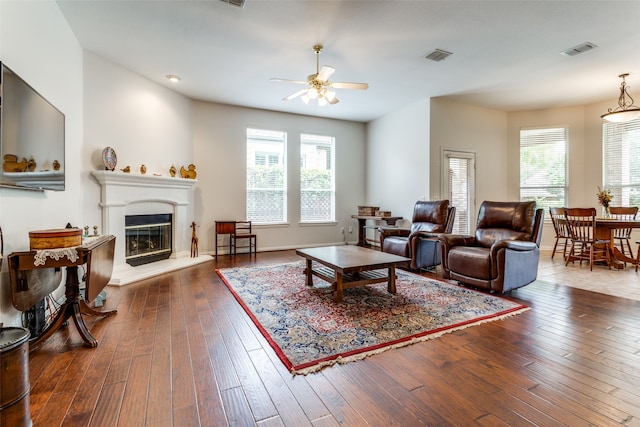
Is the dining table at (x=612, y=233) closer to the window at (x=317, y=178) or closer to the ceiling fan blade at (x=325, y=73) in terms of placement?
the ceiling fan blade at (x=325, y=73)

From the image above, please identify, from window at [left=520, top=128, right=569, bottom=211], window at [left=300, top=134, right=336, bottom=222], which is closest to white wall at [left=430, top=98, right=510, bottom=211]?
A: window at [left=520, top=128, right=569, bottom=211]

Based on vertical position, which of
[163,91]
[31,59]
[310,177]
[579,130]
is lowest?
[310,177]

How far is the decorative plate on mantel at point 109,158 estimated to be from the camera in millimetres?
3854

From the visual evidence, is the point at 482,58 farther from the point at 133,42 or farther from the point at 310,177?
the point at 133,42

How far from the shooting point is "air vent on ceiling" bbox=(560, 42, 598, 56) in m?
3.55

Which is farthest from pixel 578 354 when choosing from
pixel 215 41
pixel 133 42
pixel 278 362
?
pixel 133 42

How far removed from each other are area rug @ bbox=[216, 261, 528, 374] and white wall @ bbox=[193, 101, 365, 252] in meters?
2.29

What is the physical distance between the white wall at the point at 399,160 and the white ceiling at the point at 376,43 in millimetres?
763

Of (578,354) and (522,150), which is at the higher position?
(522,150)

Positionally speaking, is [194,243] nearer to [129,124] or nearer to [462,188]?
[129,124]

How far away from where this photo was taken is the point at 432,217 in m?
4.66

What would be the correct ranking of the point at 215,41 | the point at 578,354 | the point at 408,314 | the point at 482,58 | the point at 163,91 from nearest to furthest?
the point at 578,354
the point at 408,314
the point at 215,41
the point at 482,58
the point at 163,91

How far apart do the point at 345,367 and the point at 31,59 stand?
324 centimetres

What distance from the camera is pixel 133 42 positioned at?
3.52 meters
